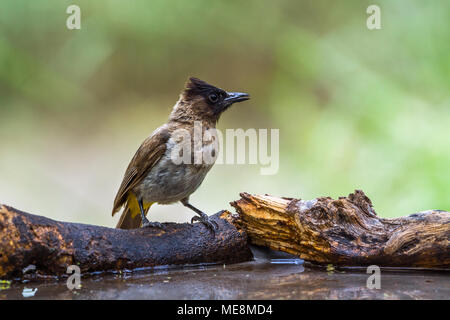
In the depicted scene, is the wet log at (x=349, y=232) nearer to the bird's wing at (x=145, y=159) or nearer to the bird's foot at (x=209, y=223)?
the bird's foot at (x=209, y=223)

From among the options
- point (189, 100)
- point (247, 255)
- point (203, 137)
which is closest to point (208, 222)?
point (247, 255)

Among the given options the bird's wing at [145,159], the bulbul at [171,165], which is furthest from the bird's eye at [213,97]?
the bird's wing at [145,159]

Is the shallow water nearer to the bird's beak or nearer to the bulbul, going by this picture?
the bulbul

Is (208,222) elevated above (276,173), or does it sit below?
below

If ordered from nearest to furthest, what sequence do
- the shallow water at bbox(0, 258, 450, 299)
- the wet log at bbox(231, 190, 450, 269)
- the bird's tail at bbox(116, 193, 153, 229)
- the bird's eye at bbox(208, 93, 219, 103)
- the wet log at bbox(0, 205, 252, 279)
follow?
the shallow water at bbox(0, 258, 450, 299) → the wet log at bbox(0, 205, 252, 279) → the wet log at bbox(231, 190, 450, 269) → the bird's tail at bbox(116, 193, 153, 229) → the bird's eye at bbox(208, 93, 219, 103)

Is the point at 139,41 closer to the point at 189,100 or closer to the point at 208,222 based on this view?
the point at 189,100

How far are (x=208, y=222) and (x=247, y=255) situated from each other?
14.2 inches

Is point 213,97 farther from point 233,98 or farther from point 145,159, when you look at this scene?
point 145,159

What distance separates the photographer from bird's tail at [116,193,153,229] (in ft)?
13.6

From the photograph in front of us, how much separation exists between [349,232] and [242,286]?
0.92 m

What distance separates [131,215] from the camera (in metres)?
4.20

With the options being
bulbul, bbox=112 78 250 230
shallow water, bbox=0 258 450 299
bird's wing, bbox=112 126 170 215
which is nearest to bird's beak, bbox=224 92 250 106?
bulbul, bbox=112 78 250 230

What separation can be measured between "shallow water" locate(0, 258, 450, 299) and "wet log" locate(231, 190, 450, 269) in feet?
0.45

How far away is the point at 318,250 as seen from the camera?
129 inches
